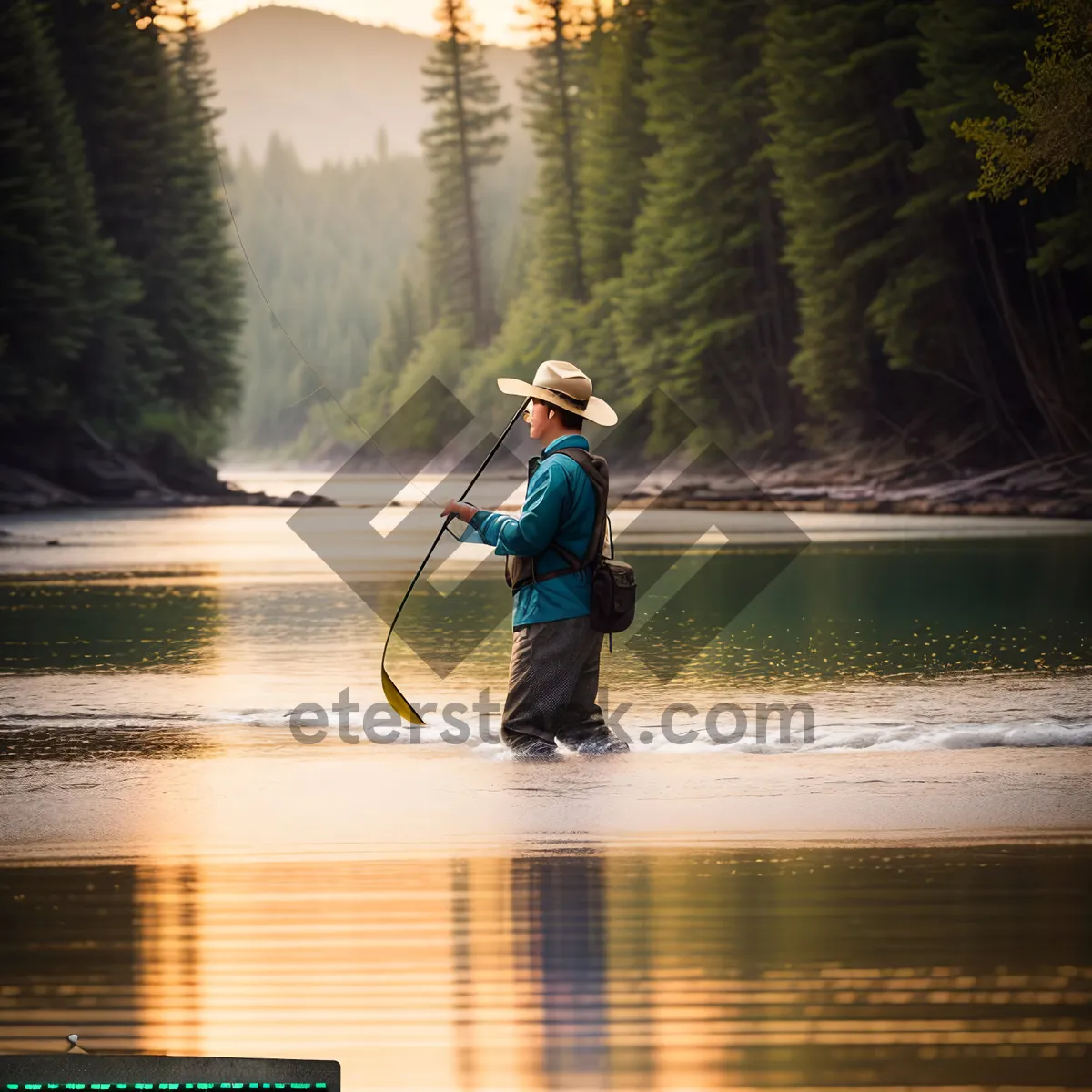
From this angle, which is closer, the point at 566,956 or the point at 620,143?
the point at 566,956

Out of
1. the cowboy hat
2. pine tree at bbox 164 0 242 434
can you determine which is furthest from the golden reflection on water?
pine tree at bbox 164 0 242 434

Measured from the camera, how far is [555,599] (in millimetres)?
6516

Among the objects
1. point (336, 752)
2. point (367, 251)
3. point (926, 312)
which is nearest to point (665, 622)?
point (367, 251)

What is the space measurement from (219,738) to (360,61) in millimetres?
2988

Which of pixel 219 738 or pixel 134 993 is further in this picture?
pixel 219 738

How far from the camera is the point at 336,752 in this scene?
262 inches

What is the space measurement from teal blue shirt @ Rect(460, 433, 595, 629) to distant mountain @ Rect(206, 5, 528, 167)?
6.55ft

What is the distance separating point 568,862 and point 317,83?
420cm

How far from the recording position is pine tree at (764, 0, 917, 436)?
35.1 metres

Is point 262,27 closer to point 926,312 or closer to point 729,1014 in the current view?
point 729,1014

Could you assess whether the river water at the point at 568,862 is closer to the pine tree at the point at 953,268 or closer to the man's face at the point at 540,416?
the man's face at the point at 540,416

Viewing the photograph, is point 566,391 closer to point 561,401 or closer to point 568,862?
point 561,401

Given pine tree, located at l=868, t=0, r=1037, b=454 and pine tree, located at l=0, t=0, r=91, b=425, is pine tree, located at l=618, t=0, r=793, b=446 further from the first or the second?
pine tree, located at l=0, t=0, r=91, b=425

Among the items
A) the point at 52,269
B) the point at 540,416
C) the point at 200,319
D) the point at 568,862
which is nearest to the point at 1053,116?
the point at 540,416
